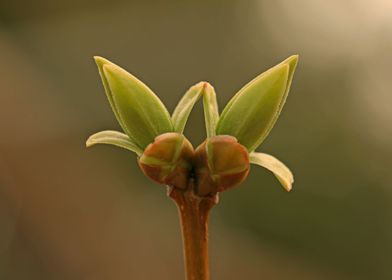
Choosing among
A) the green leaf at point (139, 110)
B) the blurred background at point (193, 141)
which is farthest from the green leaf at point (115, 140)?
the blurred background at point (193, 141)

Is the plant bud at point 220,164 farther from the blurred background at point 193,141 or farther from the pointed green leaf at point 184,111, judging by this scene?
the blurred background at point 193,141

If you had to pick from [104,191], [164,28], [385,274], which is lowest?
[385,274]

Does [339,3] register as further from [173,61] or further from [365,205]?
[365,205]

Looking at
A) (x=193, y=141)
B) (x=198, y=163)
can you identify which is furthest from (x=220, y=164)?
(x=193, y=141)

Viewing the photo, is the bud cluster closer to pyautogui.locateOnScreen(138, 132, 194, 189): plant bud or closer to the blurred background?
pyautogui.locateOnScreen(138, 132, 194, 189): plant bud

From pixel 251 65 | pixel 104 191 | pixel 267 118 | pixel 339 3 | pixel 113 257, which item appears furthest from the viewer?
pixel 339 3

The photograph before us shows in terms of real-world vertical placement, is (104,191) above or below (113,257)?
above

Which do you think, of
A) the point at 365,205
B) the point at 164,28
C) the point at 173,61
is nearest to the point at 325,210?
the point at 365,205
